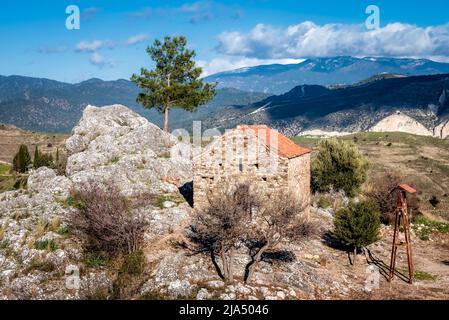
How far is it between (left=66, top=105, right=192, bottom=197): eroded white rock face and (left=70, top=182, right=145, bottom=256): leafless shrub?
523 cm

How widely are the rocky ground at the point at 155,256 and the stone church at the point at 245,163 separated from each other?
7.78 feet

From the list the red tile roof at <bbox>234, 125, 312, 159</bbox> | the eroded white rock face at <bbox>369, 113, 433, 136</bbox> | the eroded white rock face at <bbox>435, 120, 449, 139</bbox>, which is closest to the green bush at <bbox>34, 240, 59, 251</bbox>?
the red tile roof at <bbox>234, 125, 312, 159</bbox>

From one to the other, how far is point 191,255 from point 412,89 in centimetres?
14405

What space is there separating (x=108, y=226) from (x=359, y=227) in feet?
43.8

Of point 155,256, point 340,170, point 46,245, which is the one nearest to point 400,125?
point 340,170

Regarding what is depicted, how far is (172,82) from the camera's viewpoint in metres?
39.6

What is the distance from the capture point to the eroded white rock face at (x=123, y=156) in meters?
28.0

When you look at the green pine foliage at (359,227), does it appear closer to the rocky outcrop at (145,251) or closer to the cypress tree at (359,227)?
the cypress tree at (359,227)

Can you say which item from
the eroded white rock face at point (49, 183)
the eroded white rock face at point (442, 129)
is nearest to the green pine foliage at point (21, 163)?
the eroded white rock face at point (49, 183)

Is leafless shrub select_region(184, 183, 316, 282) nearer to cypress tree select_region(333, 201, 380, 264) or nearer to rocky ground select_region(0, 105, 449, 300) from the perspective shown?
rocky ground select_region(0, 105, 449, 300)

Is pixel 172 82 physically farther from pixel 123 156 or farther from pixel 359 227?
pixel 359 227

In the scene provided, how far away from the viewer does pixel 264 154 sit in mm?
24562

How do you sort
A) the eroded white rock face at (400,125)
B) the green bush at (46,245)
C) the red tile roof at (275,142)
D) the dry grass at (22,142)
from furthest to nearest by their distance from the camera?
the eroded white rock face at (400,125) < the dry grass at (22,142) < the red tile roof at (275,142) < the green bush at (46,245)
